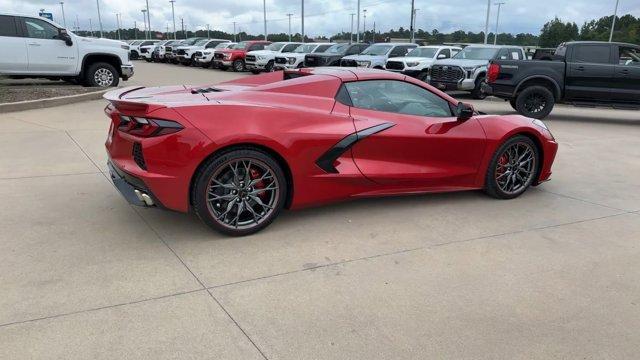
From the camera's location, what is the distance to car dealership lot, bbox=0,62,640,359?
287cm

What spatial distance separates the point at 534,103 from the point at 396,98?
8626 mm

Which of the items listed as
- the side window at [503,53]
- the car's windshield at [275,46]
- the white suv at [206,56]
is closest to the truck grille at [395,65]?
the side window at [503,53]

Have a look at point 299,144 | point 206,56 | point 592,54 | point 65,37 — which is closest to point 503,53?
point 592,54

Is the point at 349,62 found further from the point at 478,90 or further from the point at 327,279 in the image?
the point at 327,279

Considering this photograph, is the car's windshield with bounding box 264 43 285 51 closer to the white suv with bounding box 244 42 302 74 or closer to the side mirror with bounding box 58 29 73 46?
the white suv with bounding box 244 42 302 74

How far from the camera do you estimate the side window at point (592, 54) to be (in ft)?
39.8

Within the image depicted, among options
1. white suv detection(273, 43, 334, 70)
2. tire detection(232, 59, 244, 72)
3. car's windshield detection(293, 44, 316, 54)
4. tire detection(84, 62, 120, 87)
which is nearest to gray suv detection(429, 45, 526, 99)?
white suv detection(273, 43, 334, 70)

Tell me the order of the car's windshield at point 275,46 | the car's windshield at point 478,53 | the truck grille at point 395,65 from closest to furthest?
the car's windshield at point 478,53
the truck grille at point 395,65
the car's windshield at point 275,46

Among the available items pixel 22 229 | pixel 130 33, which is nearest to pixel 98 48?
pixel 22 229

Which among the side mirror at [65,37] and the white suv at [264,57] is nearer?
the side mirror at [65,37]

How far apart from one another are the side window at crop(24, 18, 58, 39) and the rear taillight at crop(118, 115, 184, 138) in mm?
11022

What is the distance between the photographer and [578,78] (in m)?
12.2

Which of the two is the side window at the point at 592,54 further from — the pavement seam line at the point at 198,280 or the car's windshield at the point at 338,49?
the car's windshield at the point at 338,49

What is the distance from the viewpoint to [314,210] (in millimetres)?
5039
